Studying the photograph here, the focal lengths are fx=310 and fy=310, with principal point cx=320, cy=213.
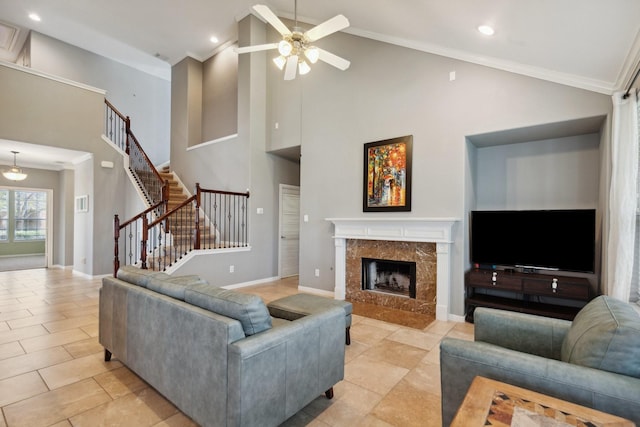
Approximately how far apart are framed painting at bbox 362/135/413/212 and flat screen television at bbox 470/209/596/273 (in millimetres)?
1020

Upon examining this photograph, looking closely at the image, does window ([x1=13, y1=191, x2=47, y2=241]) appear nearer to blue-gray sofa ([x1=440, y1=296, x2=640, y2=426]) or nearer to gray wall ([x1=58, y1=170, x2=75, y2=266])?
gray wall ([x1=58, y1=170, x2=75, y2=266])

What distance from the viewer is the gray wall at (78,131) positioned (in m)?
5.62

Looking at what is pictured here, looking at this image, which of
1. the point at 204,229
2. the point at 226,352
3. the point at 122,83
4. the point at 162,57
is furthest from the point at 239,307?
the point at 122,83

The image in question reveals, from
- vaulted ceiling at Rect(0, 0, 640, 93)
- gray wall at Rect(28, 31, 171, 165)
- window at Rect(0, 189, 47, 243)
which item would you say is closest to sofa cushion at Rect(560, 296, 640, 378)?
vaulted ceiling at Rect(0, 0, 640, 93)

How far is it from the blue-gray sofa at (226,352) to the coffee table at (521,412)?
981mm

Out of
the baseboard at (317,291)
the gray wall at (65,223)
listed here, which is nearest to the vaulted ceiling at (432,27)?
the gray wall at (65,223)

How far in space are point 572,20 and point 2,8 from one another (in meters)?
9.71

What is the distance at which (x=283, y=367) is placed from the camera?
5.83 ft

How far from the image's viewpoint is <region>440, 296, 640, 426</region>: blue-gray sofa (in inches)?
49.2

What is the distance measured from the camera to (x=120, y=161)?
7.08 meters

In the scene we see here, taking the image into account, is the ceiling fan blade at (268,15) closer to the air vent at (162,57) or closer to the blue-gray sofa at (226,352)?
the blue-gray sofa at (226,352)

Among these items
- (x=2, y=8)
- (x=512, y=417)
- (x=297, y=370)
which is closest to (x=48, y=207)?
(x=2, y=8)

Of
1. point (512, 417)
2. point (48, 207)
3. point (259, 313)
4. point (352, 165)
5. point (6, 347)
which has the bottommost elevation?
point (6, 347)

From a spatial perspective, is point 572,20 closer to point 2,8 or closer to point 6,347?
point 6,347
